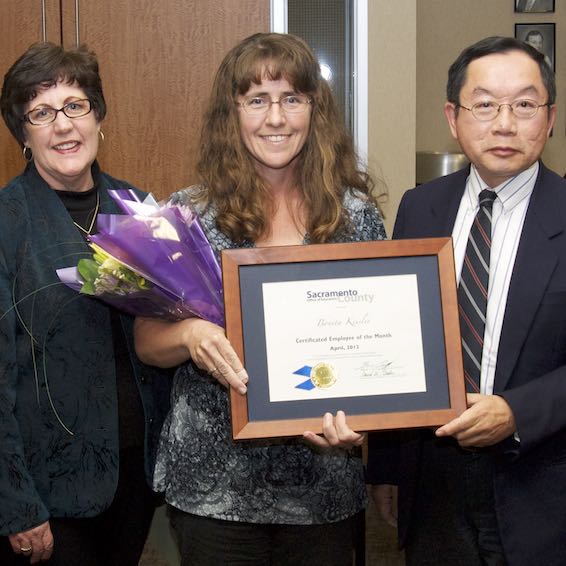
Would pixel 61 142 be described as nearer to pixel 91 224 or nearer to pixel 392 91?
pixel 91 224

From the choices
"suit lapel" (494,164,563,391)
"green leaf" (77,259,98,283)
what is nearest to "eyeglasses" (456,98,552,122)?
"suit lapel" (494,164,563,391)

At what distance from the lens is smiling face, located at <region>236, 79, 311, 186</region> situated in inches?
69.7

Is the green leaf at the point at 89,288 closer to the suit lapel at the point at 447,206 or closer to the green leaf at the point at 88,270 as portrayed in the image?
the green leaf at the point at 88,270

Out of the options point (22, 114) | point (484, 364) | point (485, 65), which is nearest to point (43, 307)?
point (22, 114)

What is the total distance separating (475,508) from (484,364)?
0.31 m

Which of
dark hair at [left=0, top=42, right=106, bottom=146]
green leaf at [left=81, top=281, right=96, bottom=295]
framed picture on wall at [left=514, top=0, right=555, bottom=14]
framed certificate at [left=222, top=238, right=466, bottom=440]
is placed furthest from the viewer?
framed picture on wall at [left=514, top=0, right=555, bottom=14]

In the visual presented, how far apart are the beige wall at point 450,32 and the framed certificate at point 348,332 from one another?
3.81 meters

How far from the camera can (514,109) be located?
1.67m

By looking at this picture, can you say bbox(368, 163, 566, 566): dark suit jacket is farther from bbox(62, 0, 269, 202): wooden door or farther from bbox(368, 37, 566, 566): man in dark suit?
bbox(62, 0, 269, 202): wooden door

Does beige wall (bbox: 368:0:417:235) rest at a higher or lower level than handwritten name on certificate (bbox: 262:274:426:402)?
higher

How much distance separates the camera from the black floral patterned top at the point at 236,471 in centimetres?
171

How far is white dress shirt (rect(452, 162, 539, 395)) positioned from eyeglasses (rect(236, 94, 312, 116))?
0.43 m

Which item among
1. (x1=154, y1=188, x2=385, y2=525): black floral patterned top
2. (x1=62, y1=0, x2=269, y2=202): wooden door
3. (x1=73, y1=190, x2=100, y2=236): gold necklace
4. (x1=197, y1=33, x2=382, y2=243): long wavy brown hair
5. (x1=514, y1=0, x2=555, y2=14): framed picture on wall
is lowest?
(x1=154, y1=188, x2=385, y2=525): black floral patterned top
